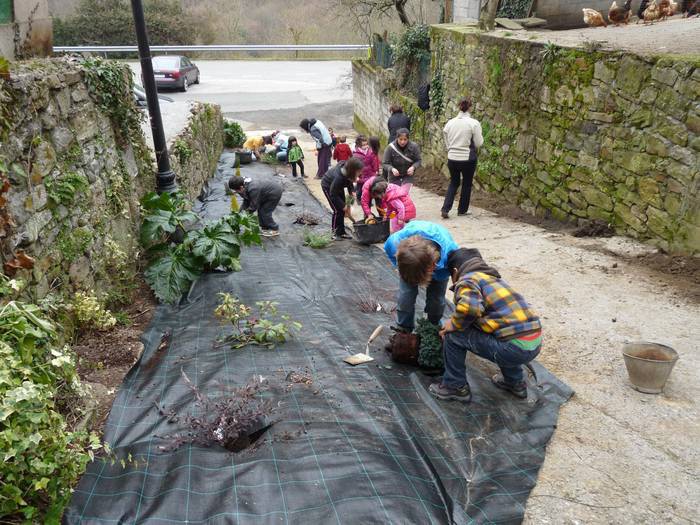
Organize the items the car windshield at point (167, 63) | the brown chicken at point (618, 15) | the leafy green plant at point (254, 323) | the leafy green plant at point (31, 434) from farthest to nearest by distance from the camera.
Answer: the car windshield at point (167, 63), the brown chicken at point (618, 15), the leafy green plant at point (254, 323), the leafy green plant at point (31, 434)

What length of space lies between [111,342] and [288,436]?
6.04 feet

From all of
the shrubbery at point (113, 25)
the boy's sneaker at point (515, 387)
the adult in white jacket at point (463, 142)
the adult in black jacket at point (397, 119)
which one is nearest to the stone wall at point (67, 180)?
the boy's sneaker at point (515, 387)

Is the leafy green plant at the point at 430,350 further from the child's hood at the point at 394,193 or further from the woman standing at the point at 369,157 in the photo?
the woman standing at the point at 369,157

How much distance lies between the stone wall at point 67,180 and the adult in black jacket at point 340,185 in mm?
2524

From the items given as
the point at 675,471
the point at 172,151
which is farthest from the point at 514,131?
the point at 675,471

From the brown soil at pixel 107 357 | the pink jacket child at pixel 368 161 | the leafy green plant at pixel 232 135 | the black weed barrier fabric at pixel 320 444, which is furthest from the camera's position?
the leafy green plant at pixel 232 135

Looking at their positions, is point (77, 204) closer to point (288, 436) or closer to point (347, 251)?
point (288, 436)

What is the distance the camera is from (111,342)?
415cm

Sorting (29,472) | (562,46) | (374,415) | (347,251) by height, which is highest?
(562,46)

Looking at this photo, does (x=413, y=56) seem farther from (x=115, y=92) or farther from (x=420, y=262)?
(x=420, y=262)

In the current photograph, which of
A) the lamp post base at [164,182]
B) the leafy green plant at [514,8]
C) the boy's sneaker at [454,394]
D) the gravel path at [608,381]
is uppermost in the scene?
the leafy green plant at [514,8]

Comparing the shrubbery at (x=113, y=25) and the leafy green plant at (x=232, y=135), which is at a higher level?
the shrubbery at (x=113, y=25)

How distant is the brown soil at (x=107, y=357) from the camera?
3461 mm

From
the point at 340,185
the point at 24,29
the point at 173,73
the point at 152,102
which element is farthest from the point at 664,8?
the point at 173,73
